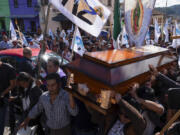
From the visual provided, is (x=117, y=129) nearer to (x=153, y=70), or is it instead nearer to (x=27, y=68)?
(x=153, y=70)

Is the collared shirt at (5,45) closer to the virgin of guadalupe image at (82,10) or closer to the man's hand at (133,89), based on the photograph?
the virgin of guadalupe image at (82,10)

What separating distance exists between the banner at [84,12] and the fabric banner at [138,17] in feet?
2.32

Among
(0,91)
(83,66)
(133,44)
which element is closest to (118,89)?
(83,66)

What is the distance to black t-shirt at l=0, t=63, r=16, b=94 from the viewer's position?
2.86 m

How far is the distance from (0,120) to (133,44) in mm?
2678

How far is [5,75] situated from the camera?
2.88 meters

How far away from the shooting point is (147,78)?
6.27 ft

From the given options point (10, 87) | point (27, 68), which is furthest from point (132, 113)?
point (27, 68)

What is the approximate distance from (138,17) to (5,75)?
2475 millimetres

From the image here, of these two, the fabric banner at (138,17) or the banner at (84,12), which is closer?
the banner at (84,12)

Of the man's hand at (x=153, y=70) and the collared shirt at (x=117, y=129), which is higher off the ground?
the man's hand at (x=153, y=70)

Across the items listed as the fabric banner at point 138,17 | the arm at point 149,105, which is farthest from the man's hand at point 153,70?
the fabric banner at point 138,17

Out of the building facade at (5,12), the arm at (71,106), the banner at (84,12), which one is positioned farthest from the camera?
the building facade at (5,12)

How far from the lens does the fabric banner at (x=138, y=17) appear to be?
286 cm
